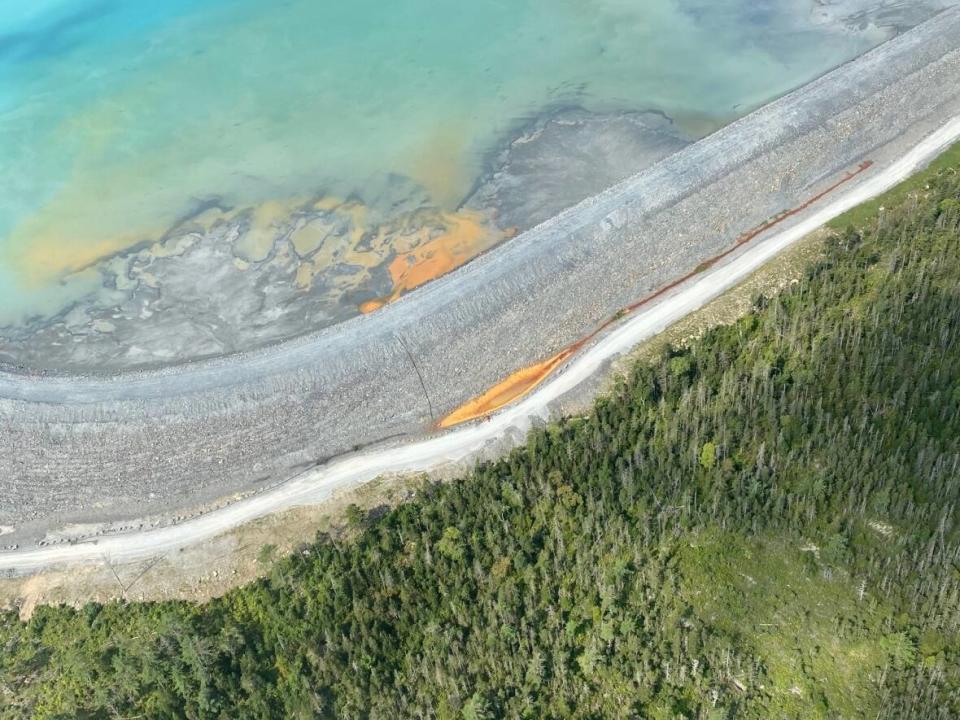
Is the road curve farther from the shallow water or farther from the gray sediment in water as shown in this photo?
the shallow water

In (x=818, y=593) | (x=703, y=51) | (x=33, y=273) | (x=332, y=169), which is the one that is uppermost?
(x=703, y=51)

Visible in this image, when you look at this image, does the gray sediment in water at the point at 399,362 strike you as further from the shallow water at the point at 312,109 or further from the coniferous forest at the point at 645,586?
the coniferous forest at the point at 645,586

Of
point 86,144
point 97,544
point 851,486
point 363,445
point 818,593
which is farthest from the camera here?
point 86,144

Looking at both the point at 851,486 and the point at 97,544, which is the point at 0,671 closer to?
the point at 97,544

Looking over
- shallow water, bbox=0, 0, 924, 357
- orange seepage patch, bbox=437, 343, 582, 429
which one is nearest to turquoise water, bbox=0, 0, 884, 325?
shallow water, bbox=0, 0, 924, 357

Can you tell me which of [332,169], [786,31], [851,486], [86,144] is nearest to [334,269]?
[332,169]
